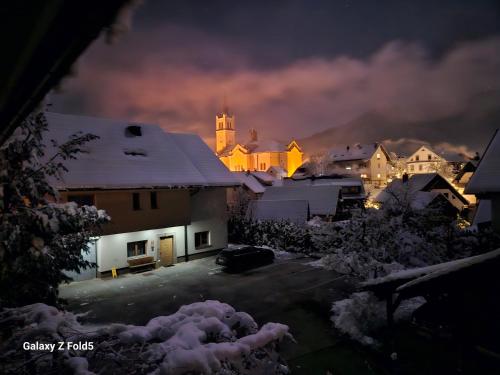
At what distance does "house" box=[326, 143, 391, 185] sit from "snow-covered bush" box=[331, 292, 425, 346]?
7465cm

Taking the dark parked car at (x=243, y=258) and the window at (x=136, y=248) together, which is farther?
the dark parked car at (x=243, y=258)

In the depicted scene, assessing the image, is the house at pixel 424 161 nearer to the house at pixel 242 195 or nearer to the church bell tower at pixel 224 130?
the house at pixel 242 195

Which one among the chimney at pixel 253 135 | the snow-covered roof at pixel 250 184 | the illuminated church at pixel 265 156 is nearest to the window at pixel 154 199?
the snow-covered roof at pixel 250 184

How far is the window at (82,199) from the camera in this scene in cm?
1950

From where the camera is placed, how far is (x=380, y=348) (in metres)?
12.1

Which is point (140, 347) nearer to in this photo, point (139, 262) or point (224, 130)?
point (139, 262)

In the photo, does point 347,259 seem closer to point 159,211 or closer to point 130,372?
point 159,211

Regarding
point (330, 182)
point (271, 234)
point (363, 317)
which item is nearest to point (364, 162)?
point (330, 182)

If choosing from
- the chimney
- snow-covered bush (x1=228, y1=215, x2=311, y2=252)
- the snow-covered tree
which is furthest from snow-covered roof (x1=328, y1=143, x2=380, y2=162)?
the snow-covered tree

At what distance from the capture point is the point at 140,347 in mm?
5074

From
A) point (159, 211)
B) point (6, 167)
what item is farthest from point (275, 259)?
point (6, 167)

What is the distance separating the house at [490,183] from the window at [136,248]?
63.9ft

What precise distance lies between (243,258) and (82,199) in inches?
442

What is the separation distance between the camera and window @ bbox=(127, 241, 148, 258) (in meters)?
22.4
